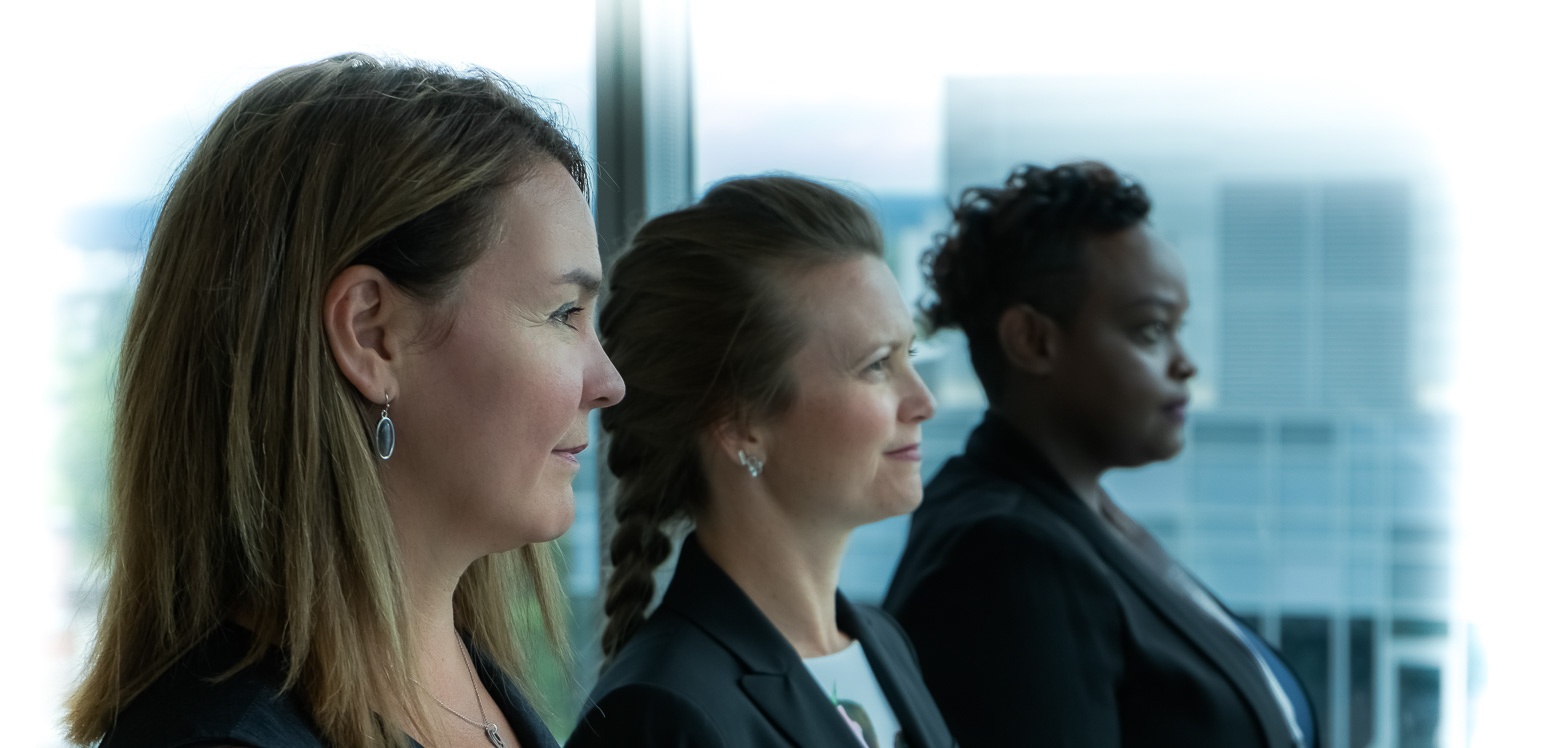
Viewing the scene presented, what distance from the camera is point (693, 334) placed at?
1685 mm

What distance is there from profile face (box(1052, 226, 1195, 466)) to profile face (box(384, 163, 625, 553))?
120cm

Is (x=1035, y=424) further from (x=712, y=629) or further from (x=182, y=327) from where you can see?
(x=182, y=327)

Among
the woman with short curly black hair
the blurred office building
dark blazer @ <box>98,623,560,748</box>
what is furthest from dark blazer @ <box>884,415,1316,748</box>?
the blurred office building

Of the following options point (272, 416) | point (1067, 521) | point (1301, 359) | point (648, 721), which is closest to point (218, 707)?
point (272, 416)

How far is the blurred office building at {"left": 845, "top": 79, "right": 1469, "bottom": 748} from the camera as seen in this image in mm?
3074

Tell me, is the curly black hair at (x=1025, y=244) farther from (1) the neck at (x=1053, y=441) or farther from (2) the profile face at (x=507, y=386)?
(2) the profile face at (x=507, y=386)

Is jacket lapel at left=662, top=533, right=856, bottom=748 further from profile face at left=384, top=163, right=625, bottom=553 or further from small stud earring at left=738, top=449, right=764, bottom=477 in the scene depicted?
profile face at left=384, top=163, right=625, bottom=553

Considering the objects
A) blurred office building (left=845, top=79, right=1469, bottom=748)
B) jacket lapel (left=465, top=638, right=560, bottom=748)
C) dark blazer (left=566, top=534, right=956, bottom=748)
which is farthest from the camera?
blurred office building (left=845, top=79, right=1469, bottom=748)

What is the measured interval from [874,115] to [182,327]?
235 centimetres

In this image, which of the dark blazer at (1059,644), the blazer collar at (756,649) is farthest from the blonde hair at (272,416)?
the dark blazer at (1059,644)

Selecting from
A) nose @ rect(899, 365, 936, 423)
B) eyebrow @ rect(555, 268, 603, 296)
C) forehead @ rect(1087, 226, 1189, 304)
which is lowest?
nose @ rect(899, 365, 936, 423)

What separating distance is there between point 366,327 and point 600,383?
0.23 meters

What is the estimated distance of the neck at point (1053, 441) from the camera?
2146 mm

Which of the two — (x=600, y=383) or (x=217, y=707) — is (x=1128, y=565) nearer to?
(x=600, y=383)
